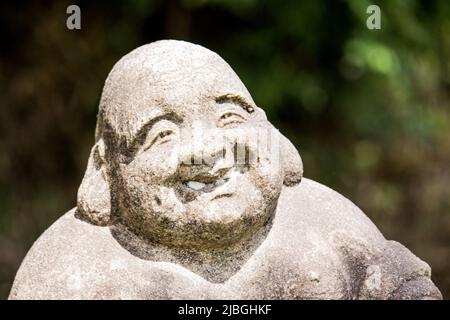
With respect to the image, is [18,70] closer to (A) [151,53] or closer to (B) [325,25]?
(B) [325,25]

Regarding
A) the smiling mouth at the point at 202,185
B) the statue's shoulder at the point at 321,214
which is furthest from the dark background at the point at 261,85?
the smiling mouth at the point at 202,185

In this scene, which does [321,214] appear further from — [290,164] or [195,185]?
[195,185]

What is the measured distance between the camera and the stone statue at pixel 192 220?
2074mm

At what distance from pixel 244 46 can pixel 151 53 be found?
8.29ft

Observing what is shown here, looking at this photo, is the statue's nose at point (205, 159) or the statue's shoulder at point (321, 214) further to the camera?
the statue's shoulder at point (321, 214)

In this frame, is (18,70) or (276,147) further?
(18,70)

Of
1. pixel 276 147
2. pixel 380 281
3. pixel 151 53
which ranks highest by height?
pixel 151 53

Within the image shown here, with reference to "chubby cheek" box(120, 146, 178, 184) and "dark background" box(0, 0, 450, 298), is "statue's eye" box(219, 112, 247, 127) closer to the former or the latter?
"chubby cheek" box(120, 146, 178, 184)

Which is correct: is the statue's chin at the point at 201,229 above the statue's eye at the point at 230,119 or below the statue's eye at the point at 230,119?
below

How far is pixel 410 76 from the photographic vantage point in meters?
4.85

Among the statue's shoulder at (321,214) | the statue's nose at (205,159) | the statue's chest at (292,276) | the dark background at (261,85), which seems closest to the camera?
the statue's nose at (205,159)

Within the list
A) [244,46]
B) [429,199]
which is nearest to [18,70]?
[244,46]

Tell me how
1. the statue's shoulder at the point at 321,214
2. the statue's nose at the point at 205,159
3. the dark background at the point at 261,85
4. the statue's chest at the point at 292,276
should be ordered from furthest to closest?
the dark background at the point at 261,85 → the statue's shoulder at the point at 321,214 → the statue's chest at the point at 292,276 → the statue's nose at the point at 205,159

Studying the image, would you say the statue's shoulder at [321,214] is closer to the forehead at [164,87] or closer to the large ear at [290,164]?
the large ear at [290,164]
